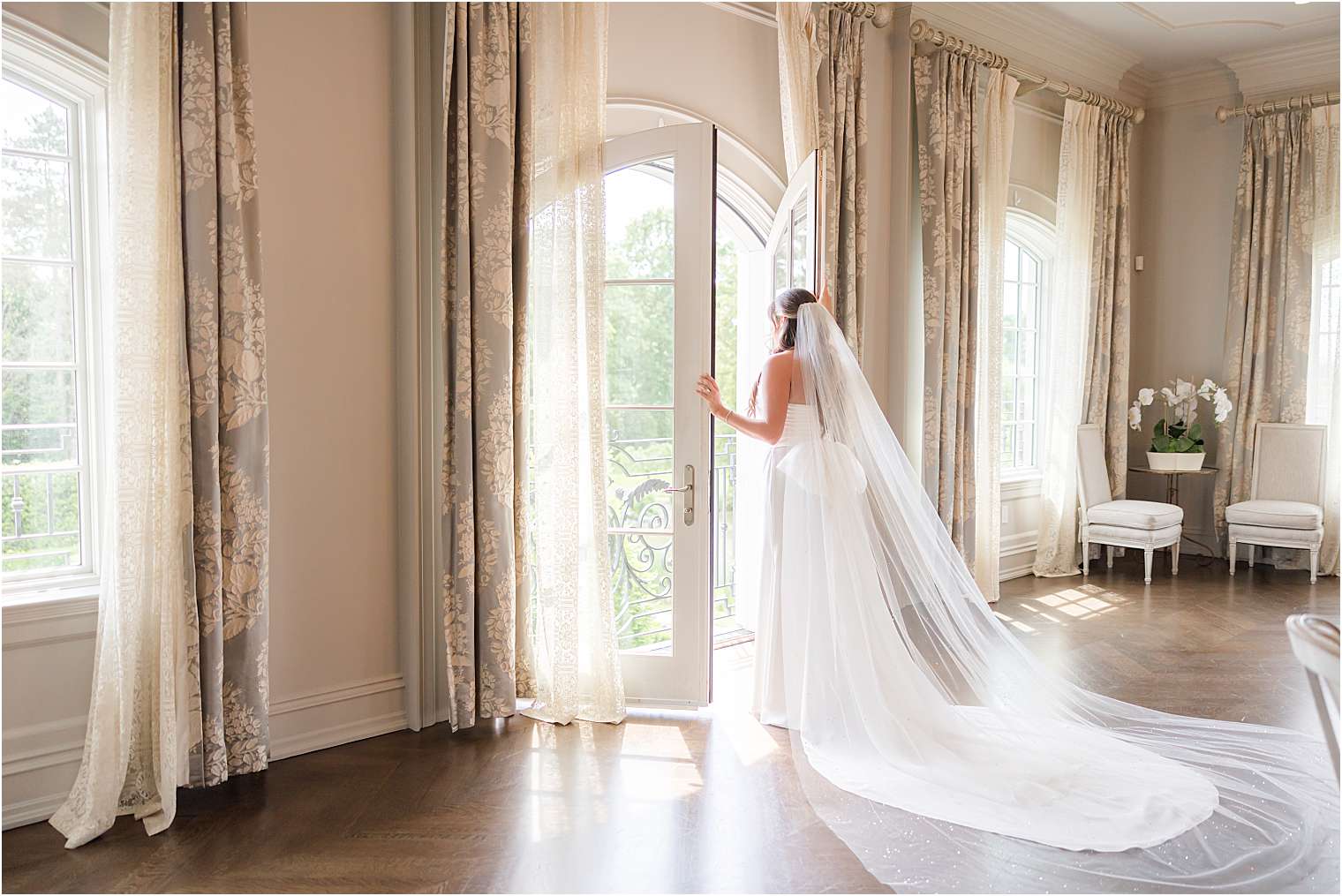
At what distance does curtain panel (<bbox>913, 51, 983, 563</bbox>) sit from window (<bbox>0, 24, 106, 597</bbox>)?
4.27m

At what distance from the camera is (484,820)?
295cm

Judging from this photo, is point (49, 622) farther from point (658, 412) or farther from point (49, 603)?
point (658, 412)

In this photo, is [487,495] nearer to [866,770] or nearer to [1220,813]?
[866,770]

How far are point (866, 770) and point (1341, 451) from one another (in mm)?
5464

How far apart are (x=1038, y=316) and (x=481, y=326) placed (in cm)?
512

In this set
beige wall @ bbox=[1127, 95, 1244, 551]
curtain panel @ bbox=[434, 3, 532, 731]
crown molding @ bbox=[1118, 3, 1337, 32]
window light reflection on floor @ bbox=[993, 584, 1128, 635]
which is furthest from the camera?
beige wall @ bbox=[1127, 95, 1244, 551]

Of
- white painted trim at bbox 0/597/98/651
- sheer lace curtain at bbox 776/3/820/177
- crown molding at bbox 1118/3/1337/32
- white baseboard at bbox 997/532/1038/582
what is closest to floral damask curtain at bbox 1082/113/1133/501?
crown molding at bbox 1118/3/1337/32

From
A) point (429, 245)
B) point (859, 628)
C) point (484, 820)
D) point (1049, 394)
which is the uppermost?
point (429, 245)

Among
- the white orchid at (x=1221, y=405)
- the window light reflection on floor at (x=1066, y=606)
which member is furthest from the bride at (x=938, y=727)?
the white orchid at (x=1221, y=405)

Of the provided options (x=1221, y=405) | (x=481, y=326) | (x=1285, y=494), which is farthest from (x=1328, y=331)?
(x=481, y=326)

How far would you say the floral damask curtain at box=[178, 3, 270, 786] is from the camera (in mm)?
2998

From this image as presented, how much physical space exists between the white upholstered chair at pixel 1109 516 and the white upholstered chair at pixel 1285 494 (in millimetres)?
434

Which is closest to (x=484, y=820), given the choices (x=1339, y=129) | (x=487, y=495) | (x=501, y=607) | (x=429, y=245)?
(x=501, y=607)

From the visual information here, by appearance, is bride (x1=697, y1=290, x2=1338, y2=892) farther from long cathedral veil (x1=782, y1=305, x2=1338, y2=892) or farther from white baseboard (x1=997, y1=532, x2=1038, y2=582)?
white baseboard (x1=997, y1=532, x2=1038, y2=582)
